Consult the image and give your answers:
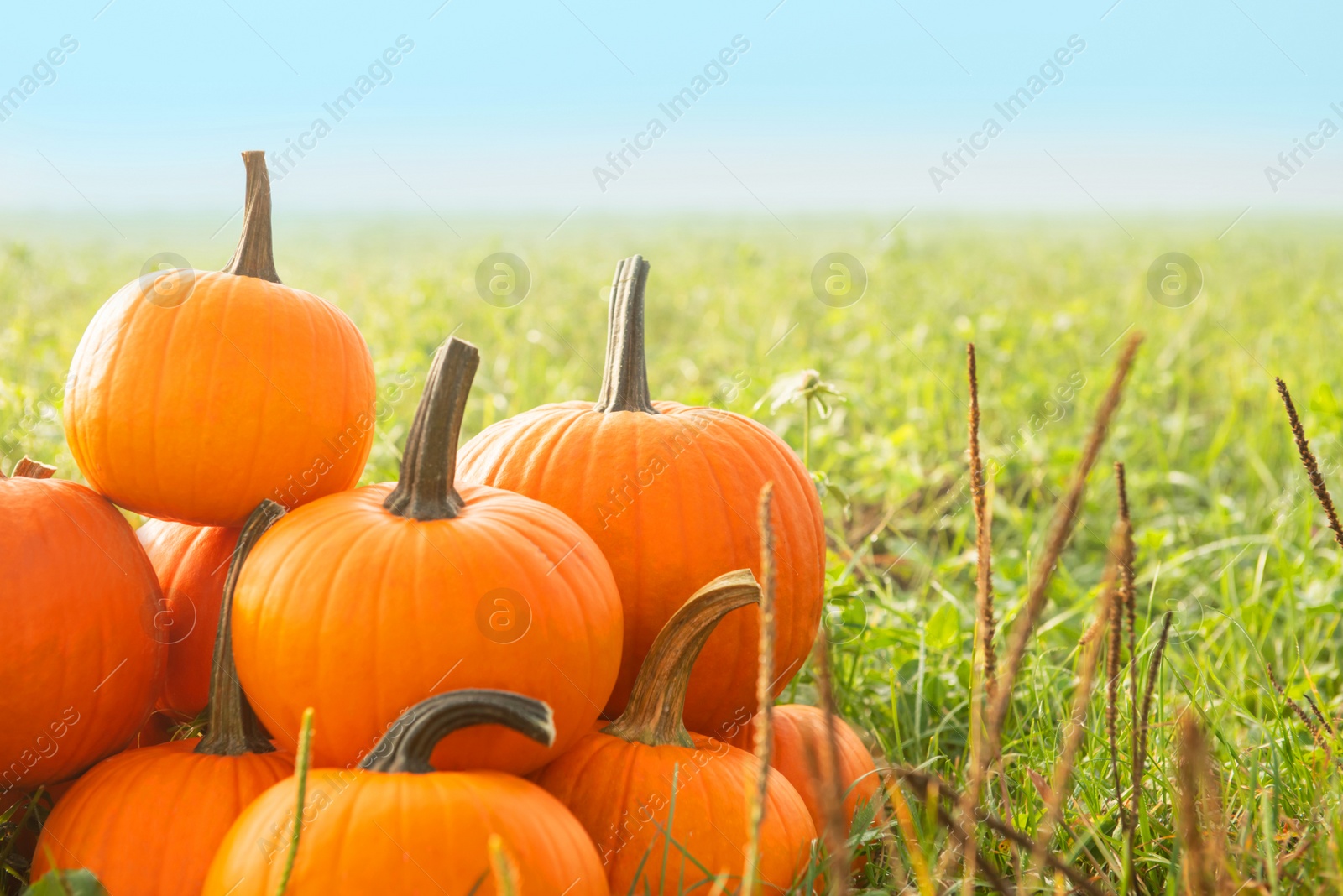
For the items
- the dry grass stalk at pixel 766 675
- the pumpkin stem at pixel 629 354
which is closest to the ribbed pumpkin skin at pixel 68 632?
the pumpkin stem at pixel 629 354

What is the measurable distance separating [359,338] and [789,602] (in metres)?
1.01

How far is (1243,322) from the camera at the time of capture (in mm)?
7957

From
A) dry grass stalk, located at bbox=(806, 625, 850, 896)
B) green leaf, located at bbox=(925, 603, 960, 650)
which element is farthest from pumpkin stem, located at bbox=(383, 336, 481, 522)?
green leaf, located at bbox=(925, 603, 960, 650)

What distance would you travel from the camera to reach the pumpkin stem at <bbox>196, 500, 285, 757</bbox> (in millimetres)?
1735

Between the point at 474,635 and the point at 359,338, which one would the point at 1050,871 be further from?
the point at 359,338

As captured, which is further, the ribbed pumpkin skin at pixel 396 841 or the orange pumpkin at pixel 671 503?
the orange pumpkin at pixel 671 503

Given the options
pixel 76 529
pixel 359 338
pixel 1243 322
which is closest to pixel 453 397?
pixel 359 338

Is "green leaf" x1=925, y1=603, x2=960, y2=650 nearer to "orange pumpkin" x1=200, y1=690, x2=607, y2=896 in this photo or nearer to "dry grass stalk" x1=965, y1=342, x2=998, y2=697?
"dry grass stalk" x1=965, y1=342, x2=998, y2=697

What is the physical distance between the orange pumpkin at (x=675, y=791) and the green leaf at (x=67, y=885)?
2.27 ft

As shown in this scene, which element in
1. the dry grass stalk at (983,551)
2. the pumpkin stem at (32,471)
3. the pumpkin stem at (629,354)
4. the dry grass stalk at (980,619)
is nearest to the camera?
the dry grass stalk at (980,619)

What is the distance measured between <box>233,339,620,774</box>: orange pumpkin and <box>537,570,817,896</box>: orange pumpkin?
10 centimetres

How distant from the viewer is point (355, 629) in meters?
1.56

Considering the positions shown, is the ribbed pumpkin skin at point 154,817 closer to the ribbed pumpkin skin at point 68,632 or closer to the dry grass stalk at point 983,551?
the ribbed pumpkin skin at point 68,632

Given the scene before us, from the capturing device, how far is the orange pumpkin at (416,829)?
1359mm
